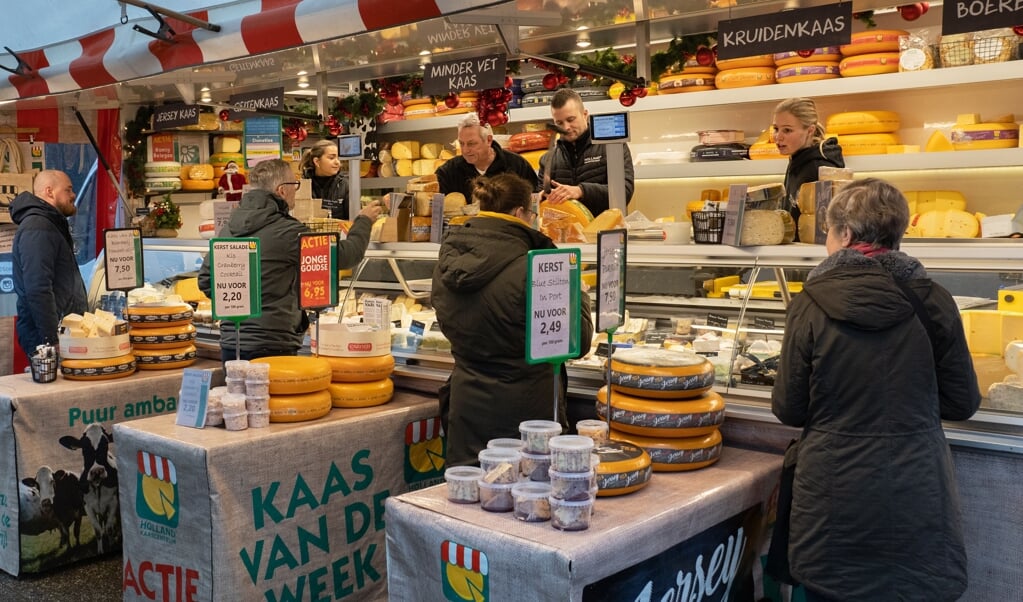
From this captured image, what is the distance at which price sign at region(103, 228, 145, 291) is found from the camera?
15.8 ft

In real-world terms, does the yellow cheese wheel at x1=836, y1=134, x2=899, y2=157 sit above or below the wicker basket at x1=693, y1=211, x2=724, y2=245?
above

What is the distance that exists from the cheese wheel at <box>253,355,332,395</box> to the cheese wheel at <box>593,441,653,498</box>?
138 cm

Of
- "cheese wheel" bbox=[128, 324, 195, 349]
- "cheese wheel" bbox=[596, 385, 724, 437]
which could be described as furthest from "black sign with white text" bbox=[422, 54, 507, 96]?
"cheese wheel" bbox=[596, 385, 724, 437]

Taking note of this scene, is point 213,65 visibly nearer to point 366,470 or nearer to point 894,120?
point 366,470

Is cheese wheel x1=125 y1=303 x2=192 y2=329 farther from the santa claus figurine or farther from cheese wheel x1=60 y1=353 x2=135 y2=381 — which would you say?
the santa claus figurine

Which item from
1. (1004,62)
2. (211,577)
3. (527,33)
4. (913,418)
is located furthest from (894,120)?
(211,577)

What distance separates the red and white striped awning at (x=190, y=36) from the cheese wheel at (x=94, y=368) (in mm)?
1737

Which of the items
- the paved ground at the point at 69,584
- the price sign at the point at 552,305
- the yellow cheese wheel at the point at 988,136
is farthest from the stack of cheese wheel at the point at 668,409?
the yellow cheese wheel at the point at 988,136

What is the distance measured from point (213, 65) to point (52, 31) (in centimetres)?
195

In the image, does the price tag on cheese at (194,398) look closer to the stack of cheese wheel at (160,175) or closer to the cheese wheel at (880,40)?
the cheese wheel at (880,40)

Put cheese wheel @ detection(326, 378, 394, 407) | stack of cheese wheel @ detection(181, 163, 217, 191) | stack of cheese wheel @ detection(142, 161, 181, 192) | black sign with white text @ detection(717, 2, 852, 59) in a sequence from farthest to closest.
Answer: stack of cheese wheel @ detection(181, 163, 217, 191), stack of cheese wheel @ detection(142, 161, 181, 192), cheese wheel @ detection(326, 378, 394, 407), black sign with white text @ detection(717, 2, 852, 59)

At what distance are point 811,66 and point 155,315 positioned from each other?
13.8 feet

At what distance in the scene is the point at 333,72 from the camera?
5914 millimetres

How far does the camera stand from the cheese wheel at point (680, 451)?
2.95 m
